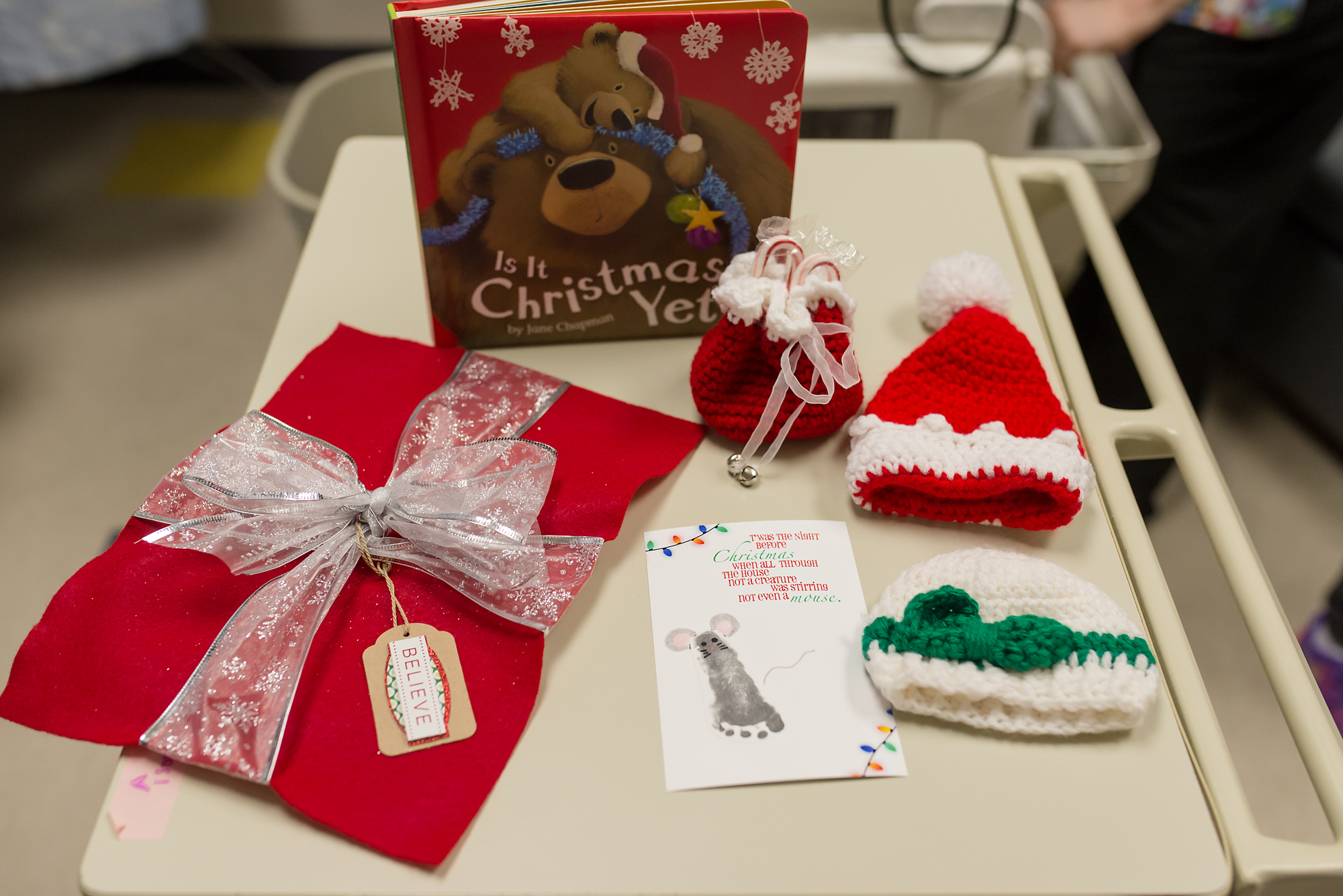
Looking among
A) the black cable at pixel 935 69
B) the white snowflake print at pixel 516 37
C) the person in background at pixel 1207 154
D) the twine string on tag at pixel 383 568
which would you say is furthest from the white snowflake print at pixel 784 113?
the person in background at pixel 1207 154

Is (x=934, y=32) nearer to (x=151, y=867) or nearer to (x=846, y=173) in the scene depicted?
(x=846, y=173)

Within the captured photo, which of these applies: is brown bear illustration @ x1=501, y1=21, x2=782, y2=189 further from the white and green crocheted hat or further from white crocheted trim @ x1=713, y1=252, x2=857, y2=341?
the white and green crocheted hat

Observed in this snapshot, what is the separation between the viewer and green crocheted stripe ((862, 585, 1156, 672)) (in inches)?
20.2

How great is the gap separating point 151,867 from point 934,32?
1.18 meters

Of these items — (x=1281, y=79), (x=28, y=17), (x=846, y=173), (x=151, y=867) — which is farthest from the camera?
(x=28, y=17)

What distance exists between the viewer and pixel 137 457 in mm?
1382

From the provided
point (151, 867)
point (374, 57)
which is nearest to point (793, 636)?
point (151, 867)

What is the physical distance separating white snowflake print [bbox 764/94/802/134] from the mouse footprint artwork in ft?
0.89

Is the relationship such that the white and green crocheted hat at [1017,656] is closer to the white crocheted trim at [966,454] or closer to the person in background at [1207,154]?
the white crocheted trim at [966,454]

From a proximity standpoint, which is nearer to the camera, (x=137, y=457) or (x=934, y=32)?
(x=934, y=32)

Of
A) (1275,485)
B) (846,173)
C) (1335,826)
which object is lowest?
(1275,485)

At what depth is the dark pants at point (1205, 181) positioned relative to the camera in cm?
106

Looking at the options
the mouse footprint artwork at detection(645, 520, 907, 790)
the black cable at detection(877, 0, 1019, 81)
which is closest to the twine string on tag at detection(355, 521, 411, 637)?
the mouse footprint artwork at detection(645, 520, 907, 790)

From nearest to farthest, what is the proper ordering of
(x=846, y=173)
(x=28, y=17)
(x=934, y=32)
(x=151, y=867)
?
(x=151, y=867) → (x=846, y=173) → (x=934, y=32) → (x=28, y=17)
